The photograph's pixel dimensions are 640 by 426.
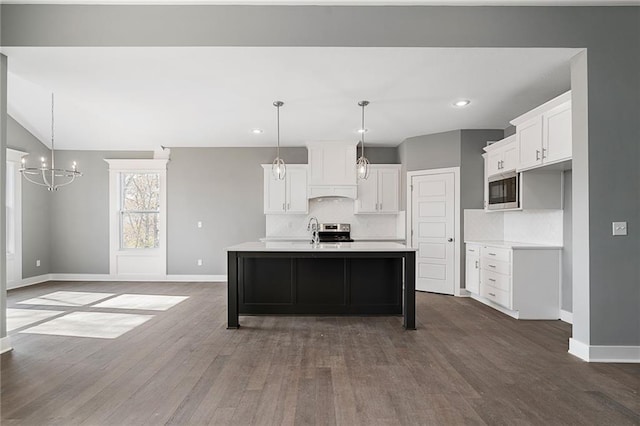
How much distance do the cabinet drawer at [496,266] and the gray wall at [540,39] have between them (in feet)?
4.35

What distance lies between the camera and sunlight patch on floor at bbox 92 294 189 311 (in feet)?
16.4

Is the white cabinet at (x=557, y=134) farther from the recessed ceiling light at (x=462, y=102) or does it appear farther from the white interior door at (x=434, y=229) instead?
the white interior door at (x=434, y=229)

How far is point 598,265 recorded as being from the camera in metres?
3.09

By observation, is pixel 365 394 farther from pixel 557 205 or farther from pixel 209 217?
pixel 209 217

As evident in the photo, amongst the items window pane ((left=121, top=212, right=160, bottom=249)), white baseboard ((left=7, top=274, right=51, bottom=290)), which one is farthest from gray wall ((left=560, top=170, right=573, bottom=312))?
white baseboard ((left=7, top=274, right=51, bottom=290))

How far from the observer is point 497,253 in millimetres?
4727

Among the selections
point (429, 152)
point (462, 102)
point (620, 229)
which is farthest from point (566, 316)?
point (429, 152)

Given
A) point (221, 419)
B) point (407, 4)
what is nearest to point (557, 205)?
point (407, 4)

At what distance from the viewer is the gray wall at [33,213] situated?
637 cm

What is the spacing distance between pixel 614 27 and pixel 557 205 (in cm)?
207

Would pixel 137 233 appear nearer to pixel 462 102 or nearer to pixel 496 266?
pixel 462 102

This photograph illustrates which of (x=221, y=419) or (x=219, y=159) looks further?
(x=219, y=159)

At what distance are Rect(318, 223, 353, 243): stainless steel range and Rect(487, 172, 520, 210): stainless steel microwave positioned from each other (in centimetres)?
257

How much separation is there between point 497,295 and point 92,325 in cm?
502
